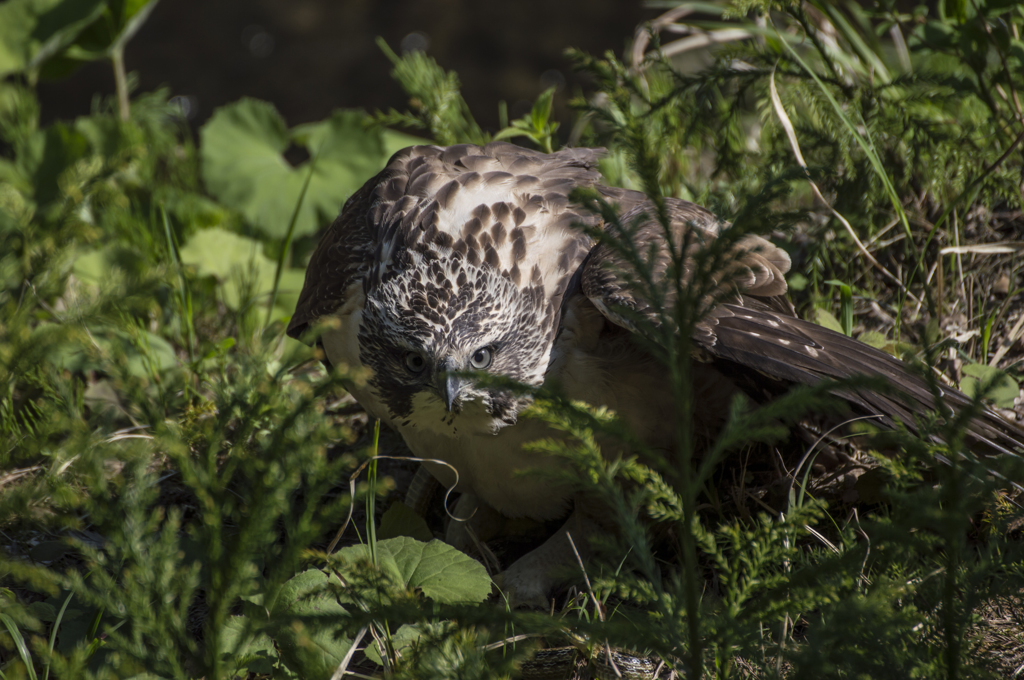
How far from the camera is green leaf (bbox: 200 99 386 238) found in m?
4.02

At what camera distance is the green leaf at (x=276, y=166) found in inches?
158

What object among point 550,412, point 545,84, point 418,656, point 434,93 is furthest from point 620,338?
point 545,84

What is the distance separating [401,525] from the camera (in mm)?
2799

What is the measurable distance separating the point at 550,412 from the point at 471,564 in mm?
874

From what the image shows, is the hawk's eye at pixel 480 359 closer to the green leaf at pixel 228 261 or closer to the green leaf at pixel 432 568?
the green leaf at pixel 432 568

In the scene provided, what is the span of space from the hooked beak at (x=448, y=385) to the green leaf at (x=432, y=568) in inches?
16.7

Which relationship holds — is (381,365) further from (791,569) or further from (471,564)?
(791,569)

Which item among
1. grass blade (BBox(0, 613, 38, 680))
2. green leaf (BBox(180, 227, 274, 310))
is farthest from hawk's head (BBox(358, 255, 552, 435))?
green leaf (BBox(180, 227, 274, 310))

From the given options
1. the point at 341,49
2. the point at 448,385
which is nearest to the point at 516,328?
the point at 448,385

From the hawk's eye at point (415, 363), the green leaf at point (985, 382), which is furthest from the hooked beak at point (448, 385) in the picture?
the green leaf at point (985, 382)

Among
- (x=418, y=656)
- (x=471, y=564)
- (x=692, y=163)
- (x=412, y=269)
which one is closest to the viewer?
(x=418, y=656)

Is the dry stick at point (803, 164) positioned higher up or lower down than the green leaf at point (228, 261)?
higher up

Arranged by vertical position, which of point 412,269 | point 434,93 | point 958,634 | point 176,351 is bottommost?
point 176,351

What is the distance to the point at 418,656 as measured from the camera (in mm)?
1604
